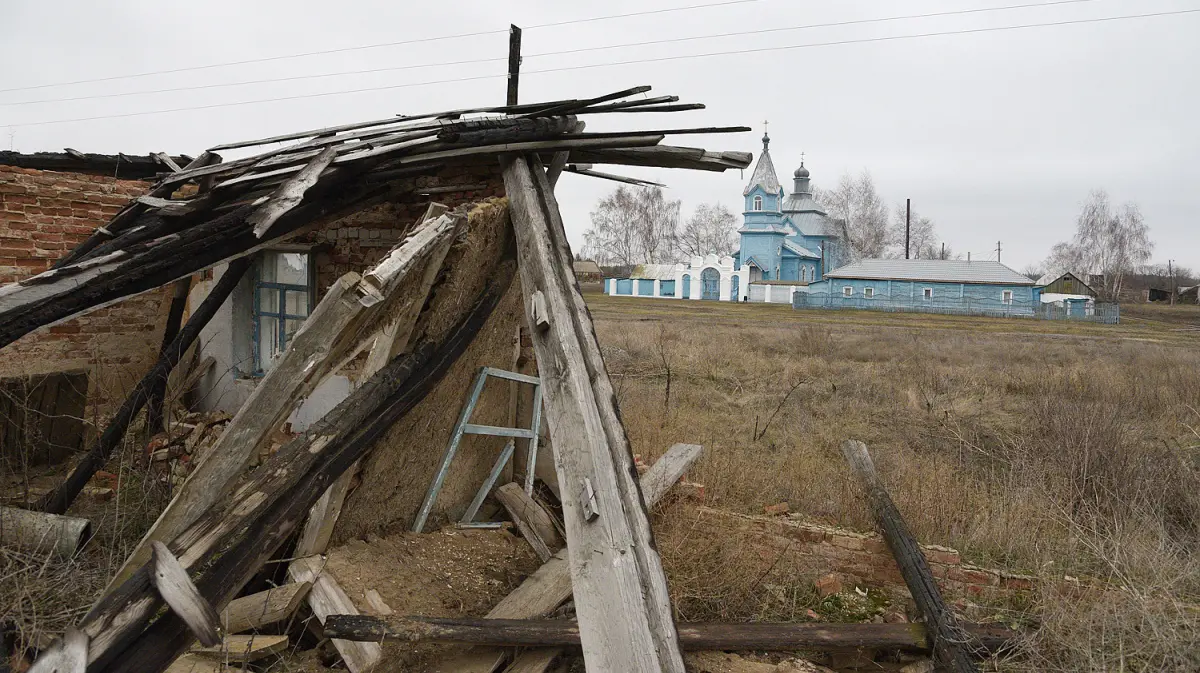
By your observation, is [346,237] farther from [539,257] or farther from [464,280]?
[539,257]

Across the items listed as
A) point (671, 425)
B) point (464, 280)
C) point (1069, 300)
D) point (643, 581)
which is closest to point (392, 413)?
point (464, 280)

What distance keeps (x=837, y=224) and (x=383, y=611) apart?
64.2 m

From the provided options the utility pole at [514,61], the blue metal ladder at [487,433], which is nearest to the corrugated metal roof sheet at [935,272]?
the utility pole at [514,61]

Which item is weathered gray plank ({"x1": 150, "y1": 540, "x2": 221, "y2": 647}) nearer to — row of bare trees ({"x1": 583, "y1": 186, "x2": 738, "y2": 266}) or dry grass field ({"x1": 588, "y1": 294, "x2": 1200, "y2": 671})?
dry grass field ({"x1": 588, "y1": 294, "x2": 1200, "y2": 671})

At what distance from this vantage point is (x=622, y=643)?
8.62 ft

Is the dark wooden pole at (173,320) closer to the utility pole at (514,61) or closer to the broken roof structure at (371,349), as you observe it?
the broken roof structure at (371,349)

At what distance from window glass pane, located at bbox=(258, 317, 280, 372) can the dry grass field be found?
3.85 m

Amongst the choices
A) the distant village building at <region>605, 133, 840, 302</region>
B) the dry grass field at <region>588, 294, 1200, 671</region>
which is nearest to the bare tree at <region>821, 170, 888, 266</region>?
the distant village building at <region>605, 133, 840, 302</region>

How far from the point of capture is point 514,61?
8.80 meters

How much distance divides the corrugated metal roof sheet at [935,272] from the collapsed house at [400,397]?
40.2 metres

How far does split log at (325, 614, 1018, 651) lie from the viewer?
3.63 m

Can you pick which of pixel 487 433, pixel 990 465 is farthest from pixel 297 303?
pixel 990 465

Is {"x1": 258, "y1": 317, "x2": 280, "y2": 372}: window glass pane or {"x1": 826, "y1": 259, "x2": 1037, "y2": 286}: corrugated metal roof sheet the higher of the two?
{"x1": 826, "y1": 259, "x2": 1037, "y2": 286}: corrugated metal roof sheet

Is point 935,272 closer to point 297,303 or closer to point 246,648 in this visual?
point 297,303
